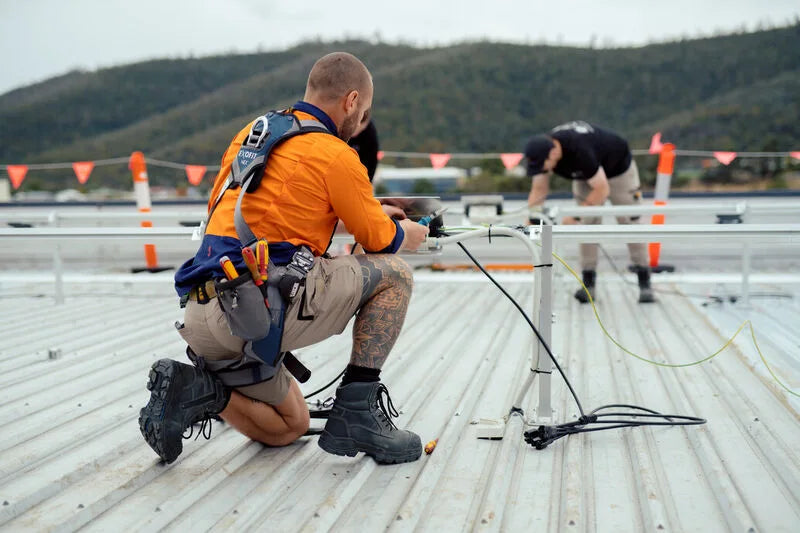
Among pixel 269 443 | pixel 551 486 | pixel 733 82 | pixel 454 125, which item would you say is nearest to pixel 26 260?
pixel 269 443

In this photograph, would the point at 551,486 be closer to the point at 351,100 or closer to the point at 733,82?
the point at 351,100

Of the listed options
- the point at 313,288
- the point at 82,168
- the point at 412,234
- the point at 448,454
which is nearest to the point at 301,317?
the point at 313,288

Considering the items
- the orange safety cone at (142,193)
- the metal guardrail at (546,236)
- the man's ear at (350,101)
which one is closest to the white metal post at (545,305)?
the metal guardrail at (546,236)

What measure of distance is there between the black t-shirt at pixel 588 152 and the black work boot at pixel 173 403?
381 centimetres

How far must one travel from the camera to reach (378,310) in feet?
8.13

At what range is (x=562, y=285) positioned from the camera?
599 centimetres

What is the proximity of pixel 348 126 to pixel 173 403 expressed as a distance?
1.13 metres

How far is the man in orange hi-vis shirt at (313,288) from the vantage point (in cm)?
228

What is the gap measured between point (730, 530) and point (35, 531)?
1955 mm

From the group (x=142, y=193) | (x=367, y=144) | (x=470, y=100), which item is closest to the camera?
(x=367, y=144)

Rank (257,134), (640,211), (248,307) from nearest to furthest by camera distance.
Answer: (248,307) < (257,134) < (640,211)

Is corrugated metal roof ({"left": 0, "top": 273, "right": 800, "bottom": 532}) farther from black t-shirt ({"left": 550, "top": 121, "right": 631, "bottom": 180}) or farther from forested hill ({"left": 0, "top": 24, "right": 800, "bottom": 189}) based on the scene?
forested hill ({"left": 0, "top": 24, "right": 800, "bottom": 189})

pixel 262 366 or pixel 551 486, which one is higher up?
pixel 262 366

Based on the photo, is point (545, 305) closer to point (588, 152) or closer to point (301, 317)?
point (301, 317)
